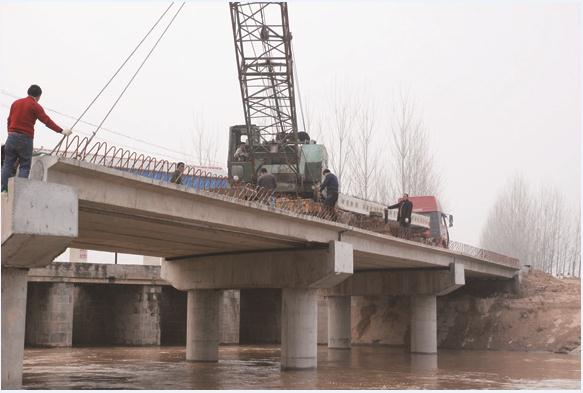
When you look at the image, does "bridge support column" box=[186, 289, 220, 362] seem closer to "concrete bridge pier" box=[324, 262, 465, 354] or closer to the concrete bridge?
the concrete bridge

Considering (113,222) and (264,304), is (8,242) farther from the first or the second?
(264,304)

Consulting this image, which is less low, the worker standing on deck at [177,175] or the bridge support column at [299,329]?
the worker standing on deck at [177,175]

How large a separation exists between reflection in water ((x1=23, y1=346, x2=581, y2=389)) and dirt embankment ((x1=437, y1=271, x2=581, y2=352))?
10.6ft

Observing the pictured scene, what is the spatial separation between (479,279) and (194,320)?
93.0 ft

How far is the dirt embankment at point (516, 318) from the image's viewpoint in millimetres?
46000

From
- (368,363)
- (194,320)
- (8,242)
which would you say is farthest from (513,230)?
(8,242)

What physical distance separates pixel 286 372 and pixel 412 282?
50.4 ft

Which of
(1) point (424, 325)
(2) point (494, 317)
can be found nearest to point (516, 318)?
(2) point (494, 317)

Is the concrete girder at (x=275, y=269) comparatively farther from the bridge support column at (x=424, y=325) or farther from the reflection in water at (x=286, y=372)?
the bridge support column at (x=424, y=325)

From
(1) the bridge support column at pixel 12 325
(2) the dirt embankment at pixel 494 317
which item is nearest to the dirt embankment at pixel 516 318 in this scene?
(2) the dirt embankment at pixel 494 317

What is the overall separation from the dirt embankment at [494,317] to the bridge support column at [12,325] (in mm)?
35458

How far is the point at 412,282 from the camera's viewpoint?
4153 cm

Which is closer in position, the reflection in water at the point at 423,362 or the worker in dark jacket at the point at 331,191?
the worker in dark jacket at the point at 331,191

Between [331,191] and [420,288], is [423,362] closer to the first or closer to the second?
[420,288]
